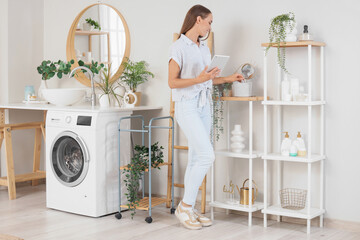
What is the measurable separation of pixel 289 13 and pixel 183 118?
102cm

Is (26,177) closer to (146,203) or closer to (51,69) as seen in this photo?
(51,69)

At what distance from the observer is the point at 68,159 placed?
422cm

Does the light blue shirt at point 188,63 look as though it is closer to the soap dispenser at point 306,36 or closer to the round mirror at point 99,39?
the soap dispenser at point 306,36

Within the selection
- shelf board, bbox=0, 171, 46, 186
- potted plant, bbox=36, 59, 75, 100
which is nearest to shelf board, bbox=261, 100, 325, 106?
potted plant, bbox=36, 59, 75, 100

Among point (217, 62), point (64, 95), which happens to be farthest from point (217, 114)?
point (64, 95)

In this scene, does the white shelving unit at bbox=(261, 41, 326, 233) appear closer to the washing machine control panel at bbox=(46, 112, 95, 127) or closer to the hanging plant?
the hanging plant

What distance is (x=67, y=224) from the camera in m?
3.80

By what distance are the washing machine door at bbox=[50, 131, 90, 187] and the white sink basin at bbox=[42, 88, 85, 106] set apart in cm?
41

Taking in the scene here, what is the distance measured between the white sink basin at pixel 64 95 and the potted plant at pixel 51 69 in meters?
0.44

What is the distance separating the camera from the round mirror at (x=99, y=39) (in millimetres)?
4715

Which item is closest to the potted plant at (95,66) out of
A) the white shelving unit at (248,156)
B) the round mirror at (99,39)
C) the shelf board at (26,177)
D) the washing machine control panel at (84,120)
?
the round mirror at (99,39)

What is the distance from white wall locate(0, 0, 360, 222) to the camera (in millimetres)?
3574

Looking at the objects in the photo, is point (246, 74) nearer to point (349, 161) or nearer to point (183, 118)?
point (183, 118)

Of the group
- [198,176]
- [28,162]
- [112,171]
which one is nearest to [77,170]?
[112,171]
